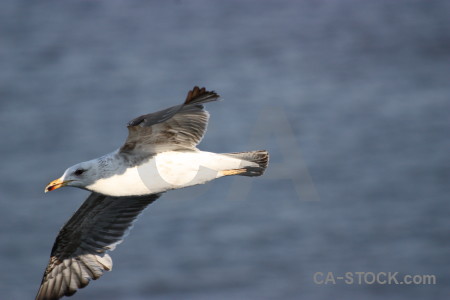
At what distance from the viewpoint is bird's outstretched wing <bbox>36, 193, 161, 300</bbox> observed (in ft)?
37.3

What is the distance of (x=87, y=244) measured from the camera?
37.6ft

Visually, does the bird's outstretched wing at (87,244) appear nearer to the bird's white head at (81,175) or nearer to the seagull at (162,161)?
the seagull at (162,161)

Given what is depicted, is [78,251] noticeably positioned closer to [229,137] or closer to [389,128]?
[229,137]

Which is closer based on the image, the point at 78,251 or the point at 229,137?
the point at 78,251

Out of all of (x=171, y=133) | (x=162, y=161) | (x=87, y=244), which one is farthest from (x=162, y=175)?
(x=87, y=244)

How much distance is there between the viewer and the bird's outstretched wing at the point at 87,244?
11367mm

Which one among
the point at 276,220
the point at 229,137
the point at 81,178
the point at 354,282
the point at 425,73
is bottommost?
the point at 81,178

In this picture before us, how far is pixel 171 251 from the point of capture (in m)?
16.0

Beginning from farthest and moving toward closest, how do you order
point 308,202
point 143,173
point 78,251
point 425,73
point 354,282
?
point 425,73, point 308,202, point 354,282, point 78,251, point 143,173

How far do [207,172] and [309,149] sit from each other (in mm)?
8087

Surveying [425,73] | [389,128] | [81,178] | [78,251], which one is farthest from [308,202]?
[81,178]

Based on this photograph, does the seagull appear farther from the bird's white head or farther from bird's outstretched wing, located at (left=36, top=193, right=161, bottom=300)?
bird's outstretched wing, located at (left=36, top=193, right=161, bottom=300)

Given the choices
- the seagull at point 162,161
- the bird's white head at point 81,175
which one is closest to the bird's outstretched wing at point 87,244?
the seagull at point 162,161

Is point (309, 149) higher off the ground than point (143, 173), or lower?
higher
